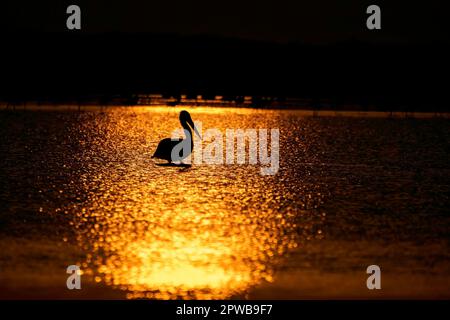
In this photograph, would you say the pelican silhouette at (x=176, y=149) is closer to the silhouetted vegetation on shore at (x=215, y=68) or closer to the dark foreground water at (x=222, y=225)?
the dark foreground water at (x=222, y=225)

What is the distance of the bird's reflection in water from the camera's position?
9359 millimetres

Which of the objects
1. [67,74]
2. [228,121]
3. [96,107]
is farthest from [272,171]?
[67,74]


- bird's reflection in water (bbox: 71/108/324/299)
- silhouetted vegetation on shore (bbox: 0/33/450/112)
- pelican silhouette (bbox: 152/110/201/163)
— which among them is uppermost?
silhouetted vegetation on shore (bbox: 0/33/450/112)

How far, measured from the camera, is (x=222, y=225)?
1243cm

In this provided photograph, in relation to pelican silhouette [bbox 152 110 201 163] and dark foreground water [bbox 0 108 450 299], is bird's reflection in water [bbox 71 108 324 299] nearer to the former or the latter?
dark foreground water [bbox 0 108 450 299]

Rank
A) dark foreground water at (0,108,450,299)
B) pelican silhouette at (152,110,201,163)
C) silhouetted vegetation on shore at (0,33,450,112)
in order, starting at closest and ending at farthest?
dark foreground water at (0,108,450,299)
pelican silhouette at (152,110,201,163)
silhouetted vegetation on shore at (0,33,450,112)

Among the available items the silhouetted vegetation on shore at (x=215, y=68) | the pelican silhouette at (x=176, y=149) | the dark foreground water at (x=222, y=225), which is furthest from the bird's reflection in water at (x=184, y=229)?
the silhouetted vegetation on shore at (x=215, y=68)

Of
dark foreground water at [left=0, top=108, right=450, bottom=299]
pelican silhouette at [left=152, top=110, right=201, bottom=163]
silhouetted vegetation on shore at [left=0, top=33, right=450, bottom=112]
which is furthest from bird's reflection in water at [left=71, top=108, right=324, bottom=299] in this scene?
Result: silhouetted vegetation on shore at [left=0, top=33, right=450, bottom=112]

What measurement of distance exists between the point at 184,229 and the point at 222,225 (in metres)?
0.65

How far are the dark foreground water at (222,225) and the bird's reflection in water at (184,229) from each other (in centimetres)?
2

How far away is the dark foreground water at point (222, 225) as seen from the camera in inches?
365

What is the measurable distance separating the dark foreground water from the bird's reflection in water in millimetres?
21

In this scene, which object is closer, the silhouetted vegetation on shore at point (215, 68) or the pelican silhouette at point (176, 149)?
the pelican silhouette at point (176, 149)
